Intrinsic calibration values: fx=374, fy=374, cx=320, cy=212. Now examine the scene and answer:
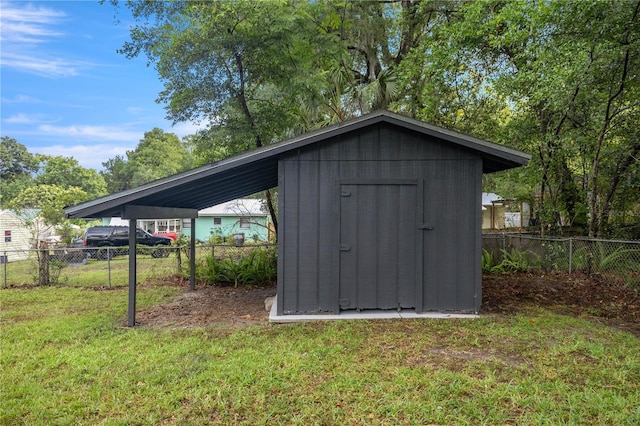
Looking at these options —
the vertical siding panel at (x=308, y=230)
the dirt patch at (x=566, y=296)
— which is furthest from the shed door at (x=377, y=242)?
the dirt patch at (x=566, y=296)

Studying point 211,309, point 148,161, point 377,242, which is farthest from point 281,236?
point 148,161

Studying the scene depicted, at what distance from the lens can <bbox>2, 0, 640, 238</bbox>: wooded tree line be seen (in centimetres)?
711

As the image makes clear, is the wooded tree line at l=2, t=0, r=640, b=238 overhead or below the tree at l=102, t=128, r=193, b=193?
below

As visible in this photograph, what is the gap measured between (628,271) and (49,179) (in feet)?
145

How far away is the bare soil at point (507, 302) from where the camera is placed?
5344 millimetres

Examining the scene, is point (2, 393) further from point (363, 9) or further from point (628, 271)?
point (363, 9)

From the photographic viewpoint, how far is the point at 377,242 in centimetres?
521

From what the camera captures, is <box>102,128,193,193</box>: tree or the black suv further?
<box>102,128,193,193</box>: tree

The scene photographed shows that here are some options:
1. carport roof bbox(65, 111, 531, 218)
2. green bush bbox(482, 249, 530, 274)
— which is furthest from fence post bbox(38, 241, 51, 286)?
green bush bbox(482, 249, 530, 274)

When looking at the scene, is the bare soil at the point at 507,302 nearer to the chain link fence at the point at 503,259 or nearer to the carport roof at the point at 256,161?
the chain link fence at the point at 503,259

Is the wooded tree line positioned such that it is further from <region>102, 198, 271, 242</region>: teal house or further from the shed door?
<region>102, 198, 271, 242</region>: teal house

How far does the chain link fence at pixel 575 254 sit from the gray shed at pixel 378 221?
370 centimetres

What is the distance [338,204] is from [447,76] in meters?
6.54

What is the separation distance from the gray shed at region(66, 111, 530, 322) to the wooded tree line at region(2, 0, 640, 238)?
12.1 feet
